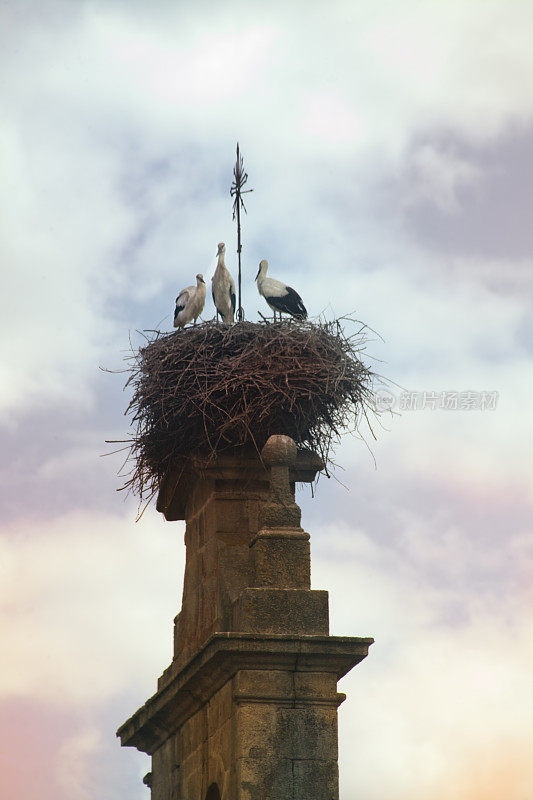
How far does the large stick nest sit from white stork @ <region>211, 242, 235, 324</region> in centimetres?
172

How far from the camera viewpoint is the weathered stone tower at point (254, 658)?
8242 millimetres

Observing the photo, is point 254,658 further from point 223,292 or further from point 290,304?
point 223,292

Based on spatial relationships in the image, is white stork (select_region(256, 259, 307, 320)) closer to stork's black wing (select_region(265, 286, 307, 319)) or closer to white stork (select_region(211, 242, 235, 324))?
stork's black wing (select_region(265, 286, 307, 319))

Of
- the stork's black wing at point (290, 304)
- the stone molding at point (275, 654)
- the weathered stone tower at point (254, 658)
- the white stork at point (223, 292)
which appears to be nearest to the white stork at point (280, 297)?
the stork's black wing at point (290, 304)

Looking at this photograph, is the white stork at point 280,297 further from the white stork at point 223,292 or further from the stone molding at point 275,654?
the stone molding at point 275,654

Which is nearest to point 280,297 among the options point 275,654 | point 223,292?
point 223,292

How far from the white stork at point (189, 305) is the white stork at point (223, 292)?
28cm

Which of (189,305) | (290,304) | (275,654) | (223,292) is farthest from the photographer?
(223,292)

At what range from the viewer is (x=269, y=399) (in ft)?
31.9

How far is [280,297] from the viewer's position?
11742 millimetres

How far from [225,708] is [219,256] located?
5.29 metres

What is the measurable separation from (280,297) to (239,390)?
2.17m

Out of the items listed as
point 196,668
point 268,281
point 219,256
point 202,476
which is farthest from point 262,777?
point 219,256

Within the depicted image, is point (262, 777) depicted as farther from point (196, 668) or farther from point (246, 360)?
point (246, 360)
